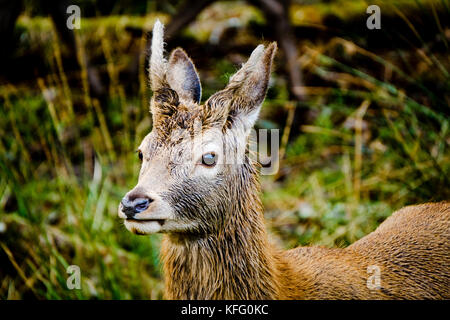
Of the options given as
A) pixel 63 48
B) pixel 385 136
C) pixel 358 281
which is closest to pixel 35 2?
pixel 63 48

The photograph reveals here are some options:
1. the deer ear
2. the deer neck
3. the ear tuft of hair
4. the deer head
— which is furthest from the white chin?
the ear tuft of hair

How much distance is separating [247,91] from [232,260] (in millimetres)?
817

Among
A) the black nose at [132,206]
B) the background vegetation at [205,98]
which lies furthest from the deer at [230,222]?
the background vegetation at [205,98]

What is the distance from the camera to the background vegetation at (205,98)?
387 centimetres

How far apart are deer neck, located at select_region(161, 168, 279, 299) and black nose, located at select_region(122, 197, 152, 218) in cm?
45

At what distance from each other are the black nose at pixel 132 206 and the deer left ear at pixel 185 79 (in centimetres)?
81

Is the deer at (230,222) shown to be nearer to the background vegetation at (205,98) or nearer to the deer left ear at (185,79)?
the deer left ear at (185,79)

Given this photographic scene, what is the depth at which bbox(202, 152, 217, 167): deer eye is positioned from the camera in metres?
2.44

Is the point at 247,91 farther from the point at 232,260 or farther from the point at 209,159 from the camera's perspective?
the point at 232,260

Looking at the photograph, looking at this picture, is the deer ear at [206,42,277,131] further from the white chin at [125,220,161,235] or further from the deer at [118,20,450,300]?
the white chin at [125,220,161,235]

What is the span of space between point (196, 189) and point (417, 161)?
2.23 meters

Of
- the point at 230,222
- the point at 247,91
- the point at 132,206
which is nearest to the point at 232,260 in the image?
the point at 230,222

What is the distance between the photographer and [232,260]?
262cm
